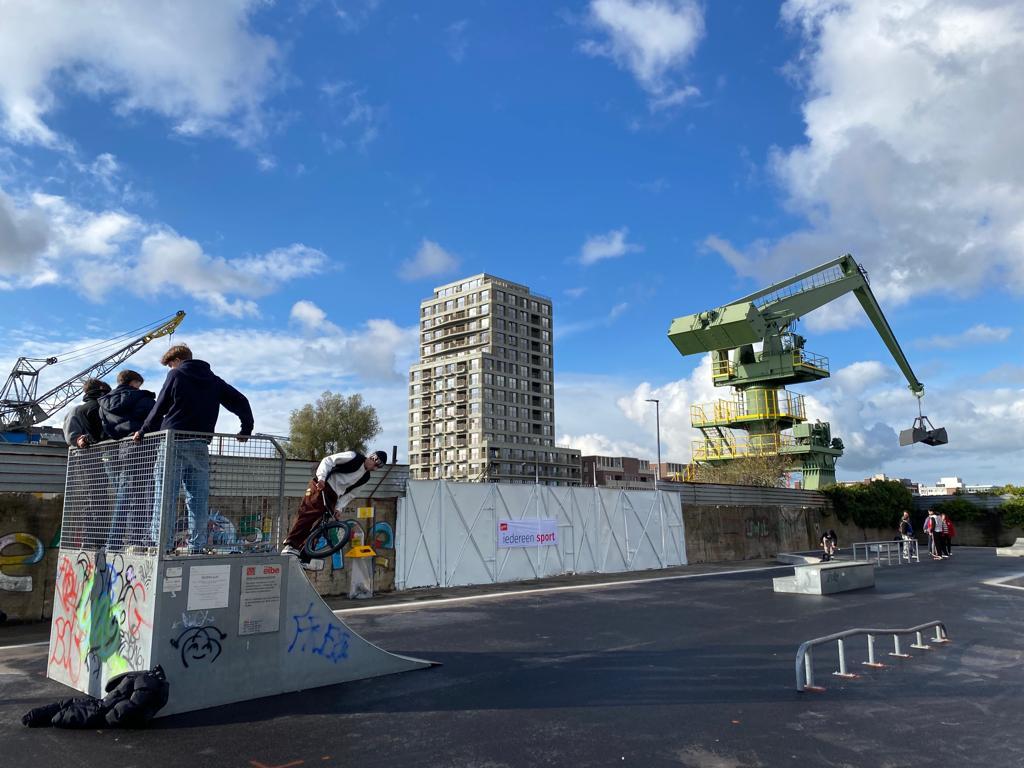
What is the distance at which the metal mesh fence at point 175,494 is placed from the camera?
21.4 ft

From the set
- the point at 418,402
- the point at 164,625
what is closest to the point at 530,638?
the point at 164,625

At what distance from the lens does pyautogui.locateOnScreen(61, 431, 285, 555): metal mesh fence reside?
21.4ft

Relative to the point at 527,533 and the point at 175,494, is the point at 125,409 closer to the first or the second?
the point at 175,494

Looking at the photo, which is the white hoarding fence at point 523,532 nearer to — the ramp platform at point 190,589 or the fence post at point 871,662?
the ramp platform at point 190,589

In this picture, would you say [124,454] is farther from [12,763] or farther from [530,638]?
[530,638]

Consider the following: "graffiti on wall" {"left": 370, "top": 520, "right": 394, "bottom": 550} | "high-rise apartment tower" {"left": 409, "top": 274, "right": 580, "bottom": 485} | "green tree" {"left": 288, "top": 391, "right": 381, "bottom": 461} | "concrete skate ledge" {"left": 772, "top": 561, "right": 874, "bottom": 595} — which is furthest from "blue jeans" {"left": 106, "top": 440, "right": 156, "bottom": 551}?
"high-rise apartment tower" {"left": 409, "top": 274, "right": 580, "bottom": 485}

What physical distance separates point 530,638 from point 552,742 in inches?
194

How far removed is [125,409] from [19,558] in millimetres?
7664

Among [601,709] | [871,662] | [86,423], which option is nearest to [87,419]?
[86,423]

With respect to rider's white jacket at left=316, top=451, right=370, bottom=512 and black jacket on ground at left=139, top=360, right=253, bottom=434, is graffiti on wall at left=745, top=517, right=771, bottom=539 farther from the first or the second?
black jacket on ground at left=139, top=360, right=253, bottom=434

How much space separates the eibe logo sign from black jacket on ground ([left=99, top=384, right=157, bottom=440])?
46.9 ft

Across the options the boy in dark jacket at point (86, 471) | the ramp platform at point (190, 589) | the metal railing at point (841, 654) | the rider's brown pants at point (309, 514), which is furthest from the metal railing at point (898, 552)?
the boy in dark jacket at point (86, 471)

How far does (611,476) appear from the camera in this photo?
473 feet

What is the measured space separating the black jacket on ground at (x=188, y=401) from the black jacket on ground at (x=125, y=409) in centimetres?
42
